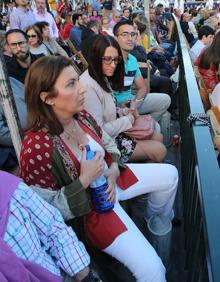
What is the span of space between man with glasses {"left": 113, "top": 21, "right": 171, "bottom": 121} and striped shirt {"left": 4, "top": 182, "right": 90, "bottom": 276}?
2.10 meters

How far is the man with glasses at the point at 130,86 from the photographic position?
3631mm

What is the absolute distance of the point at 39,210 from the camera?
4.99ft

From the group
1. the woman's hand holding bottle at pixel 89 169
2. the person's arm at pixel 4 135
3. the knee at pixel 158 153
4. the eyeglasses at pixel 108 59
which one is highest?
the eyeglasses at pixel 108 59

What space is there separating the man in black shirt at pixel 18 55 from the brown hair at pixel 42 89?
1.61 metres

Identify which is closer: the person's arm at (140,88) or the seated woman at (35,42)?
the person's arm at (140,88)

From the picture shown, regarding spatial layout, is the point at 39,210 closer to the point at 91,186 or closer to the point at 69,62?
the point at 91,186

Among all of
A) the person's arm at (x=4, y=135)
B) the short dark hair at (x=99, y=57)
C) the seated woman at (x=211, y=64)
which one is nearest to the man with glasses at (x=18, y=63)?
the person's arm at (x=4, y=135)

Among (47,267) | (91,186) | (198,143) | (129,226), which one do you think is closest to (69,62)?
(91,186)

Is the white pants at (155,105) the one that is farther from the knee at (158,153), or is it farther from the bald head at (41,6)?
the bald head at (41,6)

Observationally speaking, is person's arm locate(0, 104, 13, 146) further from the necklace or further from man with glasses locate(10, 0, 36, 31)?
man with glasses locate(10, 0, 36, 31)

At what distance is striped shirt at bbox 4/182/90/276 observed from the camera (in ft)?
4.45

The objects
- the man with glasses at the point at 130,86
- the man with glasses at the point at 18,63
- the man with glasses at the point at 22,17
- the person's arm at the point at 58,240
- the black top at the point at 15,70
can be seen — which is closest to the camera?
the person's arm at the point at 58,240

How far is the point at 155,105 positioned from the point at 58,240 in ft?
9.45

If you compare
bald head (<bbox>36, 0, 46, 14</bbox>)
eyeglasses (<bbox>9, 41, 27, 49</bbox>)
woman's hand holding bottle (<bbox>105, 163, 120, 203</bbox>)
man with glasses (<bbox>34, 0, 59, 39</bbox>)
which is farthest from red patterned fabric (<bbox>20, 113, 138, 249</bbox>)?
bald head (<bbox>36, 0, 46, 14</bbox>)
